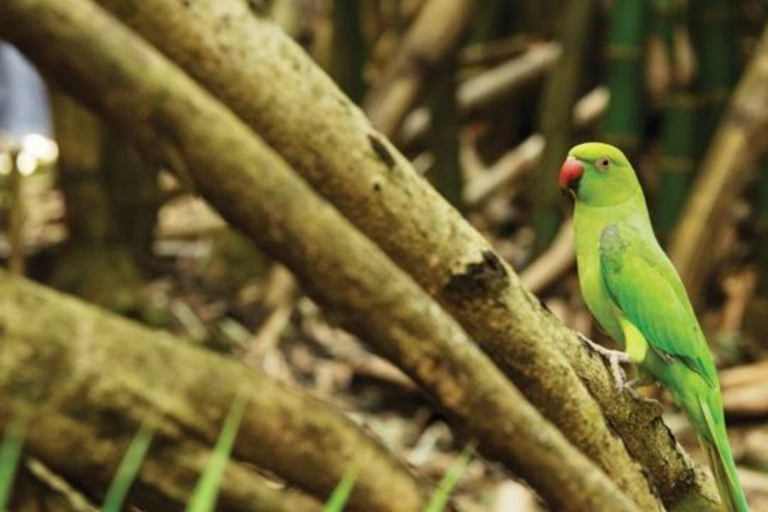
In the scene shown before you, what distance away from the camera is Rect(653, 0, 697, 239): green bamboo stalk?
3.37m

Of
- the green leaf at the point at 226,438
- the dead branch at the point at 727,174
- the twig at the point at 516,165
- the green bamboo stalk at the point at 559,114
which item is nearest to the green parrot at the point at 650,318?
the green leaf at the point at 226,438

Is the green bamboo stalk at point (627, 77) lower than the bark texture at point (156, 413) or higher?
higher

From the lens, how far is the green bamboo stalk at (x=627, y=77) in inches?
119

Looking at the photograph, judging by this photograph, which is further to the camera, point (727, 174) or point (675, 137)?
point (675, 137)

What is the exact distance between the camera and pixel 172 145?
1545 millimetres

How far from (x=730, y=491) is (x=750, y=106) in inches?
74.4

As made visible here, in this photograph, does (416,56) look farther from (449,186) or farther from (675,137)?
(675,137)

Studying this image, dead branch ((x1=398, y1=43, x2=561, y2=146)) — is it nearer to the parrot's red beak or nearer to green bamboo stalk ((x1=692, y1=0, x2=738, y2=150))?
green bamboo stalk ((x1=692, y1=0, x2=738, y2=150))

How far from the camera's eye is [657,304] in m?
1.23

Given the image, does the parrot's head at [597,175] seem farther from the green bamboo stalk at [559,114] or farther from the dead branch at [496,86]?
the dead branch at [496,86]

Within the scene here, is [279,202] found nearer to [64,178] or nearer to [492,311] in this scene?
[492,311]

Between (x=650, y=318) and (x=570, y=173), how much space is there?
182mm

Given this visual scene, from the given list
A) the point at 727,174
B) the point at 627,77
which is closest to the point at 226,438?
the point at 727,174

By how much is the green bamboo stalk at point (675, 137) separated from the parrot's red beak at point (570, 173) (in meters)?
2.17
